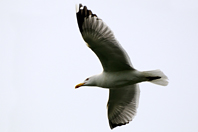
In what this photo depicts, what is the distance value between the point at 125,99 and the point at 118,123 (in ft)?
2.28

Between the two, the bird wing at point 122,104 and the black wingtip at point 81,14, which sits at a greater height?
the black wingtip at point 81,14

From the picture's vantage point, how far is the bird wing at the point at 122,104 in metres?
8.77

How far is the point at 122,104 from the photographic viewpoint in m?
8.97

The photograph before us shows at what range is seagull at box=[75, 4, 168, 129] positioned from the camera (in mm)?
7238

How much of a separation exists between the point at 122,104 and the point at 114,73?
1296 millimetres

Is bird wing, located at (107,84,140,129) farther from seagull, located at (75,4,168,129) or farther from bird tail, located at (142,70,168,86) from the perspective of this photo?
bird tail, located at (142,70,168,86)

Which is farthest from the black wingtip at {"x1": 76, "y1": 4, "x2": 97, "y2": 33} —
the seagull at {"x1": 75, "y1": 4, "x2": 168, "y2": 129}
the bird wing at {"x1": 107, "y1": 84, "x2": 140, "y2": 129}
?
the bird wing at {"x1": 107, "y1": 84, "x2": 140, "y2": 129}

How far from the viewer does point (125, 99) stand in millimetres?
8906

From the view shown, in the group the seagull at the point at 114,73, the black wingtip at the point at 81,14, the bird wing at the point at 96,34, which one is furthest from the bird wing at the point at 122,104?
the black wingtip at the point at 81,14

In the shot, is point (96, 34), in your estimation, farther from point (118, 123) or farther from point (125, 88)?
point (118, 123)

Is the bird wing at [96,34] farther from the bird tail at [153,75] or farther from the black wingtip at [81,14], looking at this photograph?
the bird tail at [153,75]

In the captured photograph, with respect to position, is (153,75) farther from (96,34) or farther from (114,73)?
(96,34)

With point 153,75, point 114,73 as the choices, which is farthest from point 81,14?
point 153,75

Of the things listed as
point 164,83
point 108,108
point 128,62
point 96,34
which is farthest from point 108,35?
point 108,108
